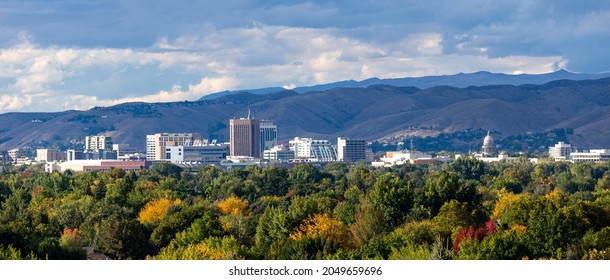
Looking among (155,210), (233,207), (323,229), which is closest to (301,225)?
(323,229)

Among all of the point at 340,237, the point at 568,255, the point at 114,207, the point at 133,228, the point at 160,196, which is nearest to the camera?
the point at 568,255

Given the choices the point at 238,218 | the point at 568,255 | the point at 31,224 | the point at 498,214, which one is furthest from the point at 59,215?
the point at 568,255

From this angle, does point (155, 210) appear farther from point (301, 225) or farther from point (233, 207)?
point (301, 225)

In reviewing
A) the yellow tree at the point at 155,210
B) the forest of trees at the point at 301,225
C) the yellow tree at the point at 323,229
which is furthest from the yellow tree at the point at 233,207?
the yellow tree at the point at 323,229

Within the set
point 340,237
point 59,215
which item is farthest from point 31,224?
point 340,237

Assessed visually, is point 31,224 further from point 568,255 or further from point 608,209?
point 568,255

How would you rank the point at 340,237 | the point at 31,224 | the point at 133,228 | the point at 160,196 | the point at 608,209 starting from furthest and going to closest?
the point at 160,196, the point at 31,224, the point at 608,209, the point at 133,228, the point at 340,237

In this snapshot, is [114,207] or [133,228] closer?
[133,228]
